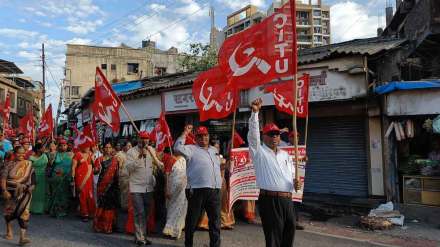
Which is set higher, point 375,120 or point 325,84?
point 325,84

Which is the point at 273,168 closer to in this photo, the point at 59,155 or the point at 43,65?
the point at 59,155

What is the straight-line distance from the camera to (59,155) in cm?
959

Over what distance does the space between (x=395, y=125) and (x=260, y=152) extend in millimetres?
5534

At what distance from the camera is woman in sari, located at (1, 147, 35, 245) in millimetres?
6785

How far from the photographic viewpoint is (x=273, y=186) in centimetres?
466

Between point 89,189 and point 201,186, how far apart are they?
14.2 ft

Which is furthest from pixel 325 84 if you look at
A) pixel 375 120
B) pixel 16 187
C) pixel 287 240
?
pixel 16 187

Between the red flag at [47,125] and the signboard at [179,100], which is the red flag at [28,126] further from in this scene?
the signboard at [179,100]

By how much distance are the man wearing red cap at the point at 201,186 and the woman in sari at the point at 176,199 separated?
1.22m

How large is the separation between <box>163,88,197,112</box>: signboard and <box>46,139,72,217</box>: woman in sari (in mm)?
5335

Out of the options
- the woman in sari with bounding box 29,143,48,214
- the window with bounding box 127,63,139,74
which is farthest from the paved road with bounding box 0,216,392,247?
the window with bounding box 127,63,139,74

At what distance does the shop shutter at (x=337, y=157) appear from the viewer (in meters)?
10.4

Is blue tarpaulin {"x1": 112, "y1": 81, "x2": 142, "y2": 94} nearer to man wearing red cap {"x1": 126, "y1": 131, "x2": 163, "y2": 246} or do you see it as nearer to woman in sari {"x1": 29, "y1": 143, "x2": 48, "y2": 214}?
woman in sari {"x1": 29, "y1": 143, "x2": 48, "y2": 214}

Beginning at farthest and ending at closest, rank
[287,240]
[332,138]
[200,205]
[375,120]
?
1. [332,138]
2. [375,120]
3. [200,205]
4. [287,240]
